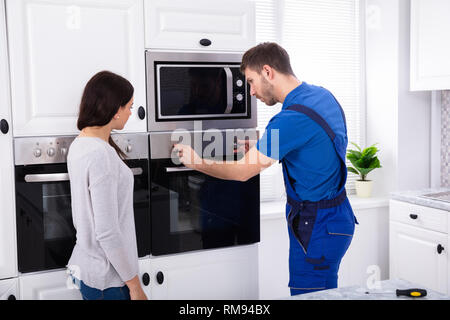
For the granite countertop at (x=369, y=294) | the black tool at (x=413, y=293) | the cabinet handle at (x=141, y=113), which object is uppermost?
the cabinet handle at (x=141, y=113)

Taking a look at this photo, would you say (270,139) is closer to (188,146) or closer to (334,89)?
(188,146)

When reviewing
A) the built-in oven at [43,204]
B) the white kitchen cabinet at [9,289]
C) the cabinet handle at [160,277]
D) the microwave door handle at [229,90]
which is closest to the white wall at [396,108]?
the microwave door handle at [229,90]

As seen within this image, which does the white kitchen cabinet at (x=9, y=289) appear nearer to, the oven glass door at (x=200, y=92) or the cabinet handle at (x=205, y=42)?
the oven glass door at (x=200, y=92)

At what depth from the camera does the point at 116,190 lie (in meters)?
1.44

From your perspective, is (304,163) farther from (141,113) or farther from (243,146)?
(141,113)

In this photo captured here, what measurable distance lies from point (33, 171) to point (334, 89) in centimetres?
233

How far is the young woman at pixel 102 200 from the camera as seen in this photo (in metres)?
1.42

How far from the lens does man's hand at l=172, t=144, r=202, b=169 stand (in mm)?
1833

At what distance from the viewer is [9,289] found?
1.72m

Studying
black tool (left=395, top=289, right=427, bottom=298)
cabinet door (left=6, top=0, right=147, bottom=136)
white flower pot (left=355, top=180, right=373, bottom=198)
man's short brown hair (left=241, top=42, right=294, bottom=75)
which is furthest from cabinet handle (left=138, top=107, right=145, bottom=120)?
white flower pot (left=355, top=180, right=373, bottom=198)

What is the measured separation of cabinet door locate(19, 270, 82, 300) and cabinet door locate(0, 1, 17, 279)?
0.22 feet

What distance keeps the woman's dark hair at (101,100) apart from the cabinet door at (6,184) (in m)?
0.35
